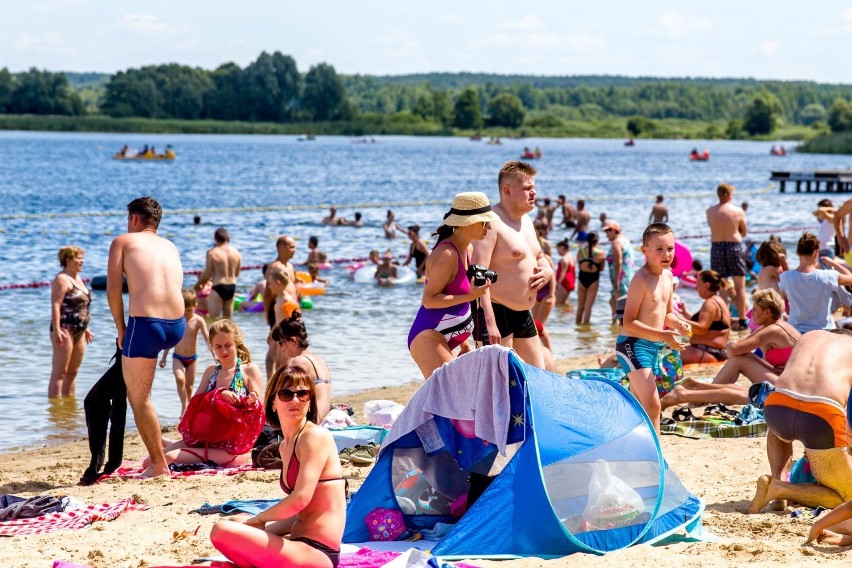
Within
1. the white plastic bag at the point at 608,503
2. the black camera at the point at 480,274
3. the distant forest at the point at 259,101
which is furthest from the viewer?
the distant forest at the point at 259,101

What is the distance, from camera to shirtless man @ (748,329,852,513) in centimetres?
564

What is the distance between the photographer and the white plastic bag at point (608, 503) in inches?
211

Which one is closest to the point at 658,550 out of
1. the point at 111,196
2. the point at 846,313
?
the point at 846,313

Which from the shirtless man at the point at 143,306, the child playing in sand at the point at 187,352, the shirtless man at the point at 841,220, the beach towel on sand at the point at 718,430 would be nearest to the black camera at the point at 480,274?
the shirtless man at the point at 143,306

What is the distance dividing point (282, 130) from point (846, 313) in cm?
15851

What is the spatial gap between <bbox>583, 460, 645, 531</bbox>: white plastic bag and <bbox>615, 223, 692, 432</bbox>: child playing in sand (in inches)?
45.1

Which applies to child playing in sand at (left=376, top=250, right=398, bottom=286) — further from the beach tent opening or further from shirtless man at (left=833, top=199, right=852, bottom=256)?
the beach tent opening

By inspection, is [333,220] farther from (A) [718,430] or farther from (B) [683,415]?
(A) [718,430]

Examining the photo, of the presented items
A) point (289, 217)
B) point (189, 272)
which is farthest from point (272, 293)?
point (289, 217)

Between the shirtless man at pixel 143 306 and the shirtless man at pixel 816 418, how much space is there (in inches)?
141

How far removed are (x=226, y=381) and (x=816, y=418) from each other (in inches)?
148

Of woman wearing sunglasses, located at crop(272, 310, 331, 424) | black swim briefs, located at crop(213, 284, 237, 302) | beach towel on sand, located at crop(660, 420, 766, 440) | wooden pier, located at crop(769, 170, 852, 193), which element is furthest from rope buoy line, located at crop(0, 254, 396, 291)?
wooden pier, located at crop(769, 170, 852, 193)

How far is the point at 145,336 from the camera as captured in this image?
6785 mm

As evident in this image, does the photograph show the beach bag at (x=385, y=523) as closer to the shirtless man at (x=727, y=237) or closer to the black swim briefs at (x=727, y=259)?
the shirtless man at (x=727, y=237)
